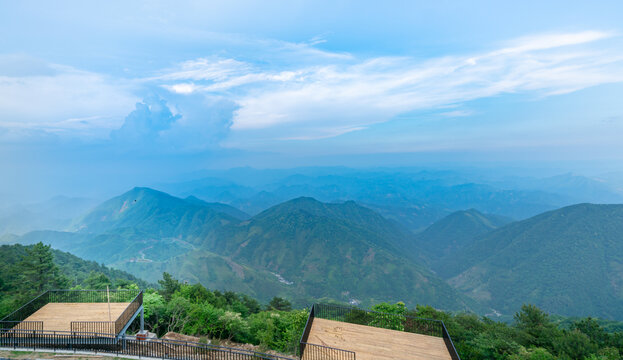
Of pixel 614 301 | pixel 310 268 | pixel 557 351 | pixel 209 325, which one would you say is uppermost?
pixel 209 325

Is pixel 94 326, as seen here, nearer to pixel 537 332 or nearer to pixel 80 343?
pixel 80 343

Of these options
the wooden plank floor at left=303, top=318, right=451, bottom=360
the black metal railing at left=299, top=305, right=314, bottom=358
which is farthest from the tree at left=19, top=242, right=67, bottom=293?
the wooden plank floor at left=303, top=318, right=451, bottom=360

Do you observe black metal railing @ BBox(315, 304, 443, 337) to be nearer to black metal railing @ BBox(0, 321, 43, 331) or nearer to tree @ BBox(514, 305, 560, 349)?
tree @ BBox(514, 305, 560, 349)

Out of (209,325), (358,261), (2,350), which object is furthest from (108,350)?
(358,261)

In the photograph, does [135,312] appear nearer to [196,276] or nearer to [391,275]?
[196,276]

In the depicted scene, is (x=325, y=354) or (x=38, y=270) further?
(x=38, y=270)

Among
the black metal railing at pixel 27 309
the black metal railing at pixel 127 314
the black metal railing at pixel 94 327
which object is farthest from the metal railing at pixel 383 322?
the black metal railing at pixel 27 309

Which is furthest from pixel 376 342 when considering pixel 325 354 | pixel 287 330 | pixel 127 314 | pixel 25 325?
pixel 25 325

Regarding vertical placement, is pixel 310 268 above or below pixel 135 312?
below
